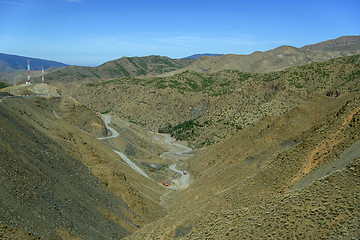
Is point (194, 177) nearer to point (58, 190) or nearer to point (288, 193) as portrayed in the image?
point (58, 190)

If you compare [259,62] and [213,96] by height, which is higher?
[259,62]

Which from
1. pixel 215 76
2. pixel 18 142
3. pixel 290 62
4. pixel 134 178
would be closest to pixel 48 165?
pixel 18 142

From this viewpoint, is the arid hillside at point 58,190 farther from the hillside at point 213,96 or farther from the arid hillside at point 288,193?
the hillside at point 213,96

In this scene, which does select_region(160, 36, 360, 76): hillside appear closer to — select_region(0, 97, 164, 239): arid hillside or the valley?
the valley

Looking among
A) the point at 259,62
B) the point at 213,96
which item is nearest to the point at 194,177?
the point at 213,96

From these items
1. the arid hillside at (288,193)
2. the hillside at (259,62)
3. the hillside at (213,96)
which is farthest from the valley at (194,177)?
the hillside at (259,62)

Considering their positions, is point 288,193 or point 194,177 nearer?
point 288,193

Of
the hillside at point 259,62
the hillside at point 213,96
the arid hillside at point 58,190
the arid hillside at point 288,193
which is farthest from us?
the hillside at point 259,62

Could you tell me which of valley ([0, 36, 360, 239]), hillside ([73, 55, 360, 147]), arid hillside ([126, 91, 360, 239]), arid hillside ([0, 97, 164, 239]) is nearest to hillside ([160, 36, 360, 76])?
hillside ([73, 55, 360, 147])

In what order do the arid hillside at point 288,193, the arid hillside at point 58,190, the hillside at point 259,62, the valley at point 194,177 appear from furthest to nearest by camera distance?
the hillside at point 259,62
the arid hillside at point 58,190
the valley at point 194,177
the arid hillside at point 288,193
